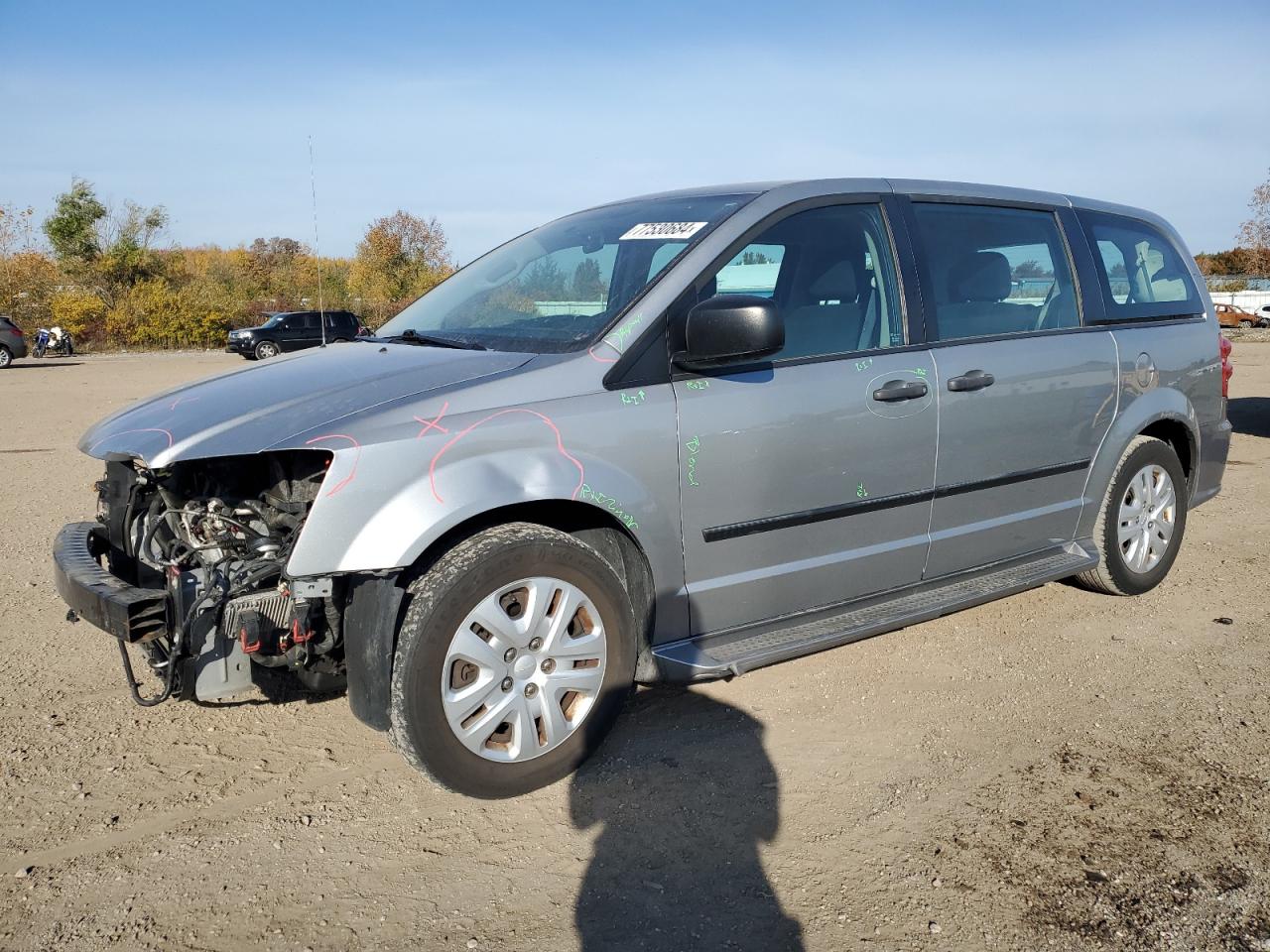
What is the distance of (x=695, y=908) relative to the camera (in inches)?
100

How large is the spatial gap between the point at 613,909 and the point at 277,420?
1641mm

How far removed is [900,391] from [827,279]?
1.66 ft

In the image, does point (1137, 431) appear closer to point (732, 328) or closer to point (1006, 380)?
point (1006, 380)

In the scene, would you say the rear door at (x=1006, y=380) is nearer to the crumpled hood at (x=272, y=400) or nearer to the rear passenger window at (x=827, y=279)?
the rear passenger window at (x=827, y=279)

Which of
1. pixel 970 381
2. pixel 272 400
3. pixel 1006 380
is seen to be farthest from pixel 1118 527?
pixel 272 400

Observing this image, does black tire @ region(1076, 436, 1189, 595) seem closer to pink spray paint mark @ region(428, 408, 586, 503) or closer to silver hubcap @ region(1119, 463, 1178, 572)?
silver hubcap @ region(1119, 463, 1178, 572)

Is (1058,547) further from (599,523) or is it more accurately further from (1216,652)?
(599,523)

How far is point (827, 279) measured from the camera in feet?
12.6

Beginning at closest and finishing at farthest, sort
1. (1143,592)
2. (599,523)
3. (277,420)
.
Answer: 1. (277,420)
2. (599,523)
3. (1143,592)

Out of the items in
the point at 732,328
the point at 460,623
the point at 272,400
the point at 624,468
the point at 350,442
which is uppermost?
the point at 732,328

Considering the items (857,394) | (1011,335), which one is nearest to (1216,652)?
(1011,335)

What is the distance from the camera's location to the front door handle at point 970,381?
12.8ft

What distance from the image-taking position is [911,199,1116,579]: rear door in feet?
13.1

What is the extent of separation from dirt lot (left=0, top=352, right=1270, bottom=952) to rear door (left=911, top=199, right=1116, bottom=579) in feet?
1.97
